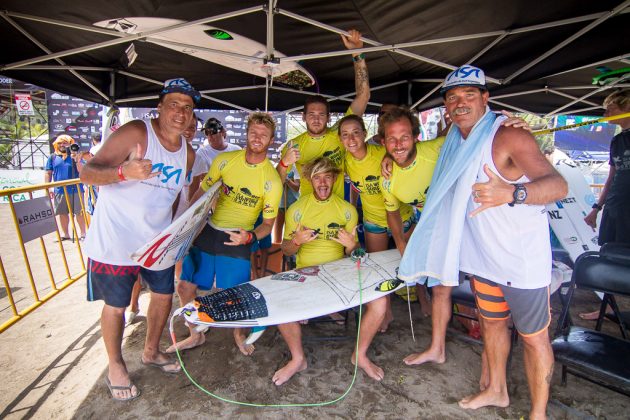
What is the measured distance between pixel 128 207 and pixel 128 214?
0.15ft

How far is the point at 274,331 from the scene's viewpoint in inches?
123

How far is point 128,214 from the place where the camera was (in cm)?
218

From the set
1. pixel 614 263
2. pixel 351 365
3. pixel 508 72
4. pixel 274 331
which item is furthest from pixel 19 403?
pixel 508 72

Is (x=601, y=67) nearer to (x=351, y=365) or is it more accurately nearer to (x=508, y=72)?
(x=508, y=72)

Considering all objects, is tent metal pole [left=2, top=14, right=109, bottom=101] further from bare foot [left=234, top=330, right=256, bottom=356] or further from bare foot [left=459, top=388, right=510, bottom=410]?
bare foot [left=459, top=388, right=510, bottom=410]

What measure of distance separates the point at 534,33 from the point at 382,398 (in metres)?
3.44

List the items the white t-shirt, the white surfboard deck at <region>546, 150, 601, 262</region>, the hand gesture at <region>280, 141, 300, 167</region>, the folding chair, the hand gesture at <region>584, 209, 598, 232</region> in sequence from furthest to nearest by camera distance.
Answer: the hand gesture at <region>584, 209, 598, 232</region>
the white surfboard deck at <region>546, 150, 601, 262</region>
the white t-shirt
the hand gesture at <region>280, 141, 300, 167</region>
the folding chair

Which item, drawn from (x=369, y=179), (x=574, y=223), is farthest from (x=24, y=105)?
(x=574, y=223)

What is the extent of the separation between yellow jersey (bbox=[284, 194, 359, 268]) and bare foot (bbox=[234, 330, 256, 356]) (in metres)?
0.78

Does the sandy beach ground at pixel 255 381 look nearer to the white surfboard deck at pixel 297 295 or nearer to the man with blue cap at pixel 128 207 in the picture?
the man with blue cap at pixel 128 207

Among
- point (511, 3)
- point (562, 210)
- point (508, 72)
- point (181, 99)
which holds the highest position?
point (511, 3)

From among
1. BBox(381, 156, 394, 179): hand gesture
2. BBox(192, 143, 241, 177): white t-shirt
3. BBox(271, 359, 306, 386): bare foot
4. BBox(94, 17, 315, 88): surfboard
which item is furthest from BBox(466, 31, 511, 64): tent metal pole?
BBox(271, 359, 306, 386): bare foot

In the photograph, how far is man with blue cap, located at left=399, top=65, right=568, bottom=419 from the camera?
1.67 metres

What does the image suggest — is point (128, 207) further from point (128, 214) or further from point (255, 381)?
point (255, 381)
